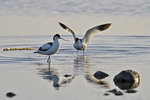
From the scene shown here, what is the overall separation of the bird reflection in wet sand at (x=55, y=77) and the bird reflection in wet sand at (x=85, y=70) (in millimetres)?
568

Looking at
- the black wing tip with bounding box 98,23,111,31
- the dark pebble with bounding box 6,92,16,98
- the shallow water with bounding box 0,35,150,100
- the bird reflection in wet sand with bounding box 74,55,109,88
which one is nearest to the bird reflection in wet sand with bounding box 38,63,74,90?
the shallow water with bounding box 0,35,150,100

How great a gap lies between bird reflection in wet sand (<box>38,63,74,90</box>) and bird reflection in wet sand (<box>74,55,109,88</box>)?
0.57m

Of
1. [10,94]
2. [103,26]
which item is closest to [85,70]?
[10,94]

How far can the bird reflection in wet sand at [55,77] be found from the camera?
49.1 ft

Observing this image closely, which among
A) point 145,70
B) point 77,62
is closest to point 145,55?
point 77,62

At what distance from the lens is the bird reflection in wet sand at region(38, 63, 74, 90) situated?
15.0 m

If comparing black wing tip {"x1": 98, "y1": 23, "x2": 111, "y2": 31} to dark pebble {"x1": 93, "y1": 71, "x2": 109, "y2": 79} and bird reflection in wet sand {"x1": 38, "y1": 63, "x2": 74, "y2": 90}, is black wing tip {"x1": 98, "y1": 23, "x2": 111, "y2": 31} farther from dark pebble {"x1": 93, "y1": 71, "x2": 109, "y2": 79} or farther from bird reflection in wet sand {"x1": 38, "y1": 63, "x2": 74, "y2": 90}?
dark pebble {"x1": 93, "y1": 71, "x2": 109, "y2": 79}

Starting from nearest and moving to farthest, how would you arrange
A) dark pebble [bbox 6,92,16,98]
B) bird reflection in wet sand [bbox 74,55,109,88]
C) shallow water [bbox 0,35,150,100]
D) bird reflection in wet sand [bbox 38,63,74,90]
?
dark pebble [bbox 6,92,16,98], shallow water [bbox 0,35,150,100], bird reflection in wet sand [bbox 38,63,74,90], bird reflection in wet sand [bbox 74,55,109,88]

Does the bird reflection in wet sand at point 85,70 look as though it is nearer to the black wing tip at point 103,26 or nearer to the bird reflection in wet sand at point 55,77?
the bird reflection in wet sand at point 55,77

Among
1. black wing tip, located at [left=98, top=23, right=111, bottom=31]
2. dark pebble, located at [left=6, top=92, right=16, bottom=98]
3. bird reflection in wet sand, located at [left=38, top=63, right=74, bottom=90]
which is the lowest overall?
dark pebble, located at [left=6, top=92, right=16, bottom=98]

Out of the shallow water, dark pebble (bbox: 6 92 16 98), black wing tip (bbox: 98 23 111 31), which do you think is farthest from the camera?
black wing tip (bbox: 98 23 111 31)

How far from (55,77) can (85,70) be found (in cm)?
190

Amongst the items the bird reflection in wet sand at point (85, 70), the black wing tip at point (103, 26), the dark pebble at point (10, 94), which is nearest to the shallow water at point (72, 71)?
the bird reflection in wet sand at point (85, 70)

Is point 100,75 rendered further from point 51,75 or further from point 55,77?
point 51,75
